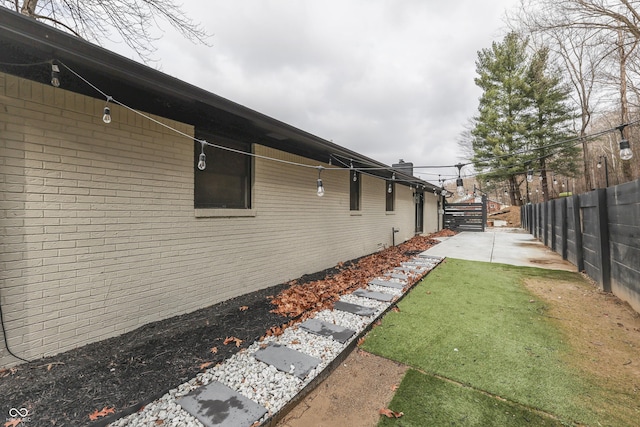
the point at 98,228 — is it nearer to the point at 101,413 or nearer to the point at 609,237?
the point at 101,413

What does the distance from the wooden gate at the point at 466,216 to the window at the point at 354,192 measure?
11.6 m

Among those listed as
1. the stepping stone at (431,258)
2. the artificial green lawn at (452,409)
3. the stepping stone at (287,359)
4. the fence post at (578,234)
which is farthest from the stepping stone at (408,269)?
the stepping stone at (287,359)

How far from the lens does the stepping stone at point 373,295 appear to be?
421cm

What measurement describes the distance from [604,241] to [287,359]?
553 cm

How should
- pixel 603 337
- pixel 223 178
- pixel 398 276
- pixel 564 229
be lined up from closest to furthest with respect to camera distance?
pixel 603 337 < pixel 223 178 < pixel 398 276 < pixel 564 229

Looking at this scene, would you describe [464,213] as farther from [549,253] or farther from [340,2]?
[340,2]

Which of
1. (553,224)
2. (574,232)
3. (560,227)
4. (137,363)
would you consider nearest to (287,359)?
(137,363)

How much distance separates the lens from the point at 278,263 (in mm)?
5133

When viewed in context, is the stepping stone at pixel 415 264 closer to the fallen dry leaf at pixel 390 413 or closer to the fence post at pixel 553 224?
the fallen dry leaf at pixel 390 413

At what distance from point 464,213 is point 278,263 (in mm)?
15642

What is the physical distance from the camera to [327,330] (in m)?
3.19

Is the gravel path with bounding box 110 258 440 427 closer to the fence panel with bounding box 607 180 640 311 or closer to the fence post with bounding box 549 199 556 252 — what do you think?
the fence panel with bounding box 607 180 640 311

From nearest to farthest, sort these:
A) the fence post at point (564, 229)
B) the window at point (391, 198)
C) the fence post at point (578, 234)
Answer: the fence post at point (578, 234), the fence post at point (564, 229), the window at point (391, 198)

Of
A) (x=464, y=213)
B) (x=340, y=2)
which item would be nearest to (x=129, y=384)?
(x=340, y=2)
